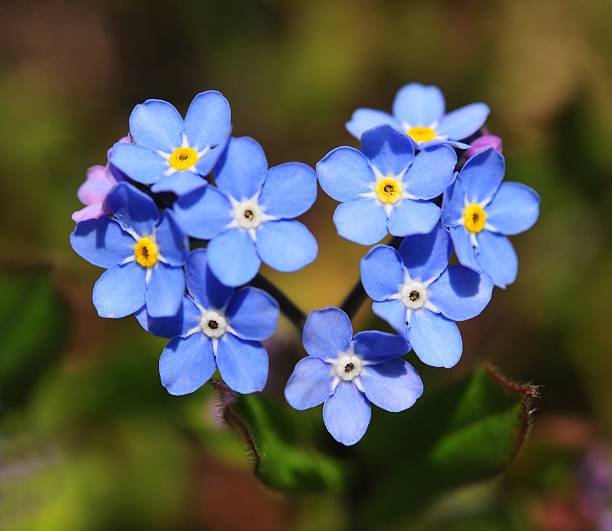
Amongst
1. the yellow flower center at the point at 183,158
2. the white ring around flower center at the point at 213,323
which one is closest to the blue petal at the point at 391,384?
the white ring around flower center at the point at 213,323

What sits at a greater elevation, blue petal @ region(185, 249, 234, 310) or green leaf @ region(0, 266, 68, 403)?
blue petal @ region(185, 249, 234, 310)

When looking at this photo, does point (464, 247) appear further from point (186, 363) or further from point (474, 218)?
point (186, 363)

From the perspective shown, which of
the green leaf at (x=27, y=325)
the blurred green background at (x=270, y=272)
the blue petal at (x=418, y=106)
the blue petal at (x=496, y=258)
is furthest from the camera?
the blurred green background at (x=270, y=272)

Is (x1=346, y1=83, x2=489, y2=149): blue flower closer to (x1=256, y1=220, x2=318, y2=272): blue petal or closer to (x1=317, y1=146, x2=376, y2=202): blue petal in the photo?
(x1=317, y1=146, x2=376, y2=202): blue petal

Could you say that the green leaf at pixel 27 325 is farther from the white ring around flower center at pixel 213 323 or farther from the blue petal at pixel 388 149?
the blue petal at pixel 388 149

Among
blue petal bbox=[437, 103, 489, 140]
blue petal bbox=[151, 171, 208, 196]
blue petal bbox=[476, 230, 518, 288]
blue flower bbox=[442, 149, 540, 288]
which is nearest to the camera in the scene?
blue petal bbox=[151, 171, 208, 196]

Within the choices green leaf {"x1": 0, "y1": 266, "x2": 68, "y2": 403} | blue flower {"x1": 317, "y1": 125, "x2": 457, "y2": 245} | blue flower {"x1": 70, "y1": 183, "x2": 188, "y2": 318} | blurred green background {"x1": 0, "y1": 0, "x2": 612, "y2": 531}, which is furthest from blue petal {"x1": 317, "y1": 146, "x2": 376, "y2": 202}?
green leaf {"x1": 0, "y1": 266, "x2": 68, "y2": 403}

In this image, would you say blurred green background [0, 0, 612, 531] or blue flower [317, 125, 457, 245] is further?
blurred green background [0, 0, 612, 531]
